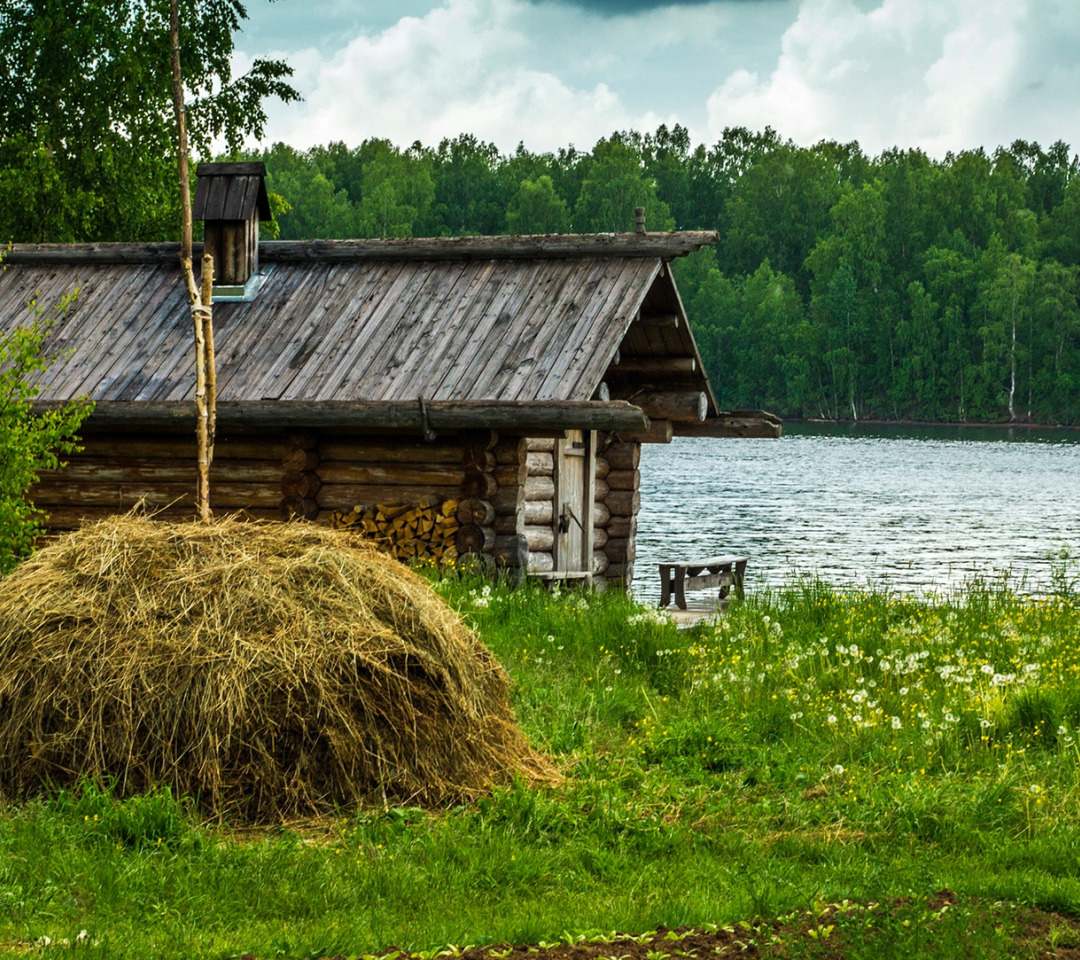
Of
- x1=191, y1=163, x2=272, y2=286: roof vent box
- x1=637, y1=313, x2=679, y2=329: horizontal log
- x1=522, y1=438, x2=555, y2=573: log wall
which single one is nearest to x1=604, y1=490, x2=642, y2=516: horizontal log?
x1=522, y1=438, x2=555, y2=573: log wall

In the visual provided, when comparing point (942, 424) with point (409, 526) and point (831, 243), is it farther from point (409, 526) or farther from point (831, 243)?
point (409, 526)

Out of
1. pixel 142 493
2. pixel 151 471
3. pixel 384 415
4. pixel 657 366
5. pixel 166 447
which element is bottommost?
pixel 142 493

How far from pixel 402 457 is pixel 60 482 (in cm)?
367

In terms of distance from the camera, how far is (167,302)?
14.6m

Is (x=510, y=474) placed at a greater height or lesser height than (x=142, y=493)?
greater

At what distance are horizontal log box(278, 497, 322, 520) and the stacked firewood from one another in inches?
8.5

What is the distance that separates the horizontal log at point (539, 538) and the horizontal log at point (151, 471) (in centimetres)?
248

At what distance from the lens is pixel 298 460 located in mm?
13062

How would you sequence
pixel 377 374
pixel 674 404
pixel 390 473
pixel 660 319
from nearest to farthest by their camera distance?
pixel 377 374
pixel 390 473
pixel 660 319
pixel 674 404

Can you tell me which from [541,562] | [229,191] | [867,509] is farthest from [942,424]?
[229,191]

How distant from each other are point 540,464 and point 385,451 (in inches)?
63.2

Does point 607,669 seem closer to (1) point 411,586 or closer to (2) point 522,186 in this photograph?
(1) point 411,586

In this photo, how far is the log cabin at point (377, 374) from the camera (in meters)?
12.5

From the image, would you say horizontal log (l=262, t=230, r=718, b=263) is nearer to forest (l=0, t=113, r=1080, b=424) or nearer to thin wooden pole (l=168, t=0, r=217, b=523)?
thin wooden pole (l=168, t=0, r=217, b=523)
